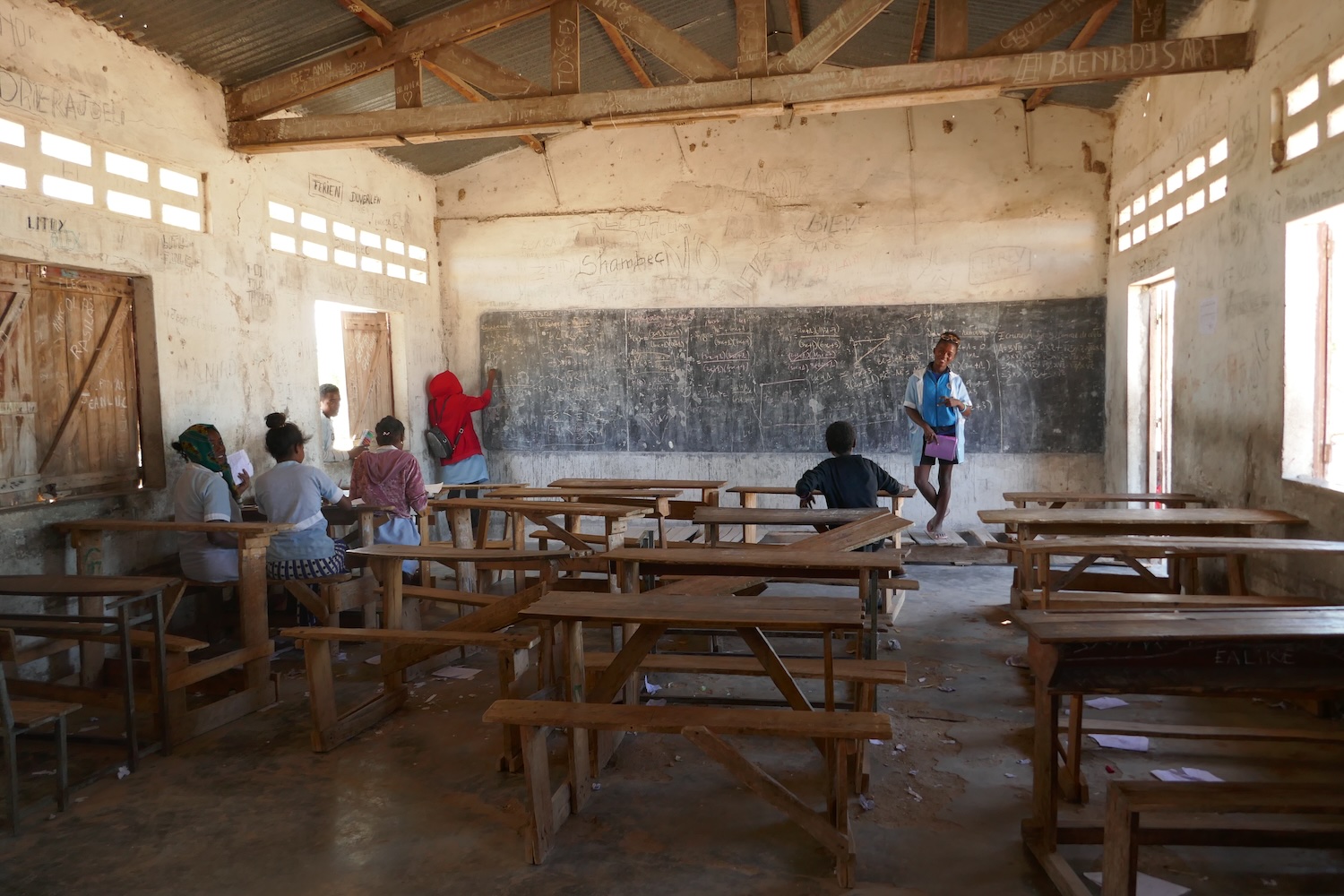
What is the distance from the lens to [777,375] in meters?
8.16

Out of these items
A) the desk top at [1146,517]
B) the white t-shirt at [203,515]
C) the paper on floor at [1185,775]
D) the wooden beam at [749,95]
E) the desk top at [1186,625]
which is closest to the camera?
the desk top at [1186,625]

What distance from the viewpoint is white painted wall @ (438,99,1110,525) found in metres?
7.60

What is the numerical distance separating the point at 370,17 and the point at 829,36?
2.86 m

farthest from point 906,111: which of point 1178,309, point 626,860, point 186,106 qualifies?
point 626,860

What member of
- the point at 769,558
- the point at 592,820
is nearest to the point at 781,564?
the point at 769,558

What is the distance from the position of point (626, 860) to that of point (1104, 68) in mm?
4615

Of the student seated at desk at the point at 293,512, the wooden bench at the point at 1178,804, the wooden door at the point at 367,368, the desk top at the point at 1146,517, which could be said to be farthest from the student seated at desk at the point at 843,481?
the wooden door at the point at 367,368

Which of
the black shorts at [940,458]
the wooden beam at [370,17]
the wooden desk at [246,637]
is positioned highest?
the wooden beam at [370,17]

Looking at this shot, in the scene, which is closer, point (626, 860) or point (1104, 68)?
point (626, 860)

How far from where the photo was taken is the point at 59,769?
2.87m

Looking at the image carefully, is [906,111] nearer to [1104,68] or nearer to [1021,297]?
[1021,297]

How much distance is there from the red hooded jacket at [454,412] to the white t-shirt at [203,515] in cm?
355

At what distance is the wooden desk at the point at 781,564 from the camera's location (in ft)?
11.0

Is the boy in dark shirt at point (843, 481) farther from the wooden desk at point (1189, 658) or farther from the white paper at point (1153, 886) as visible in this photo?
the white paper at point (1153, 886)
